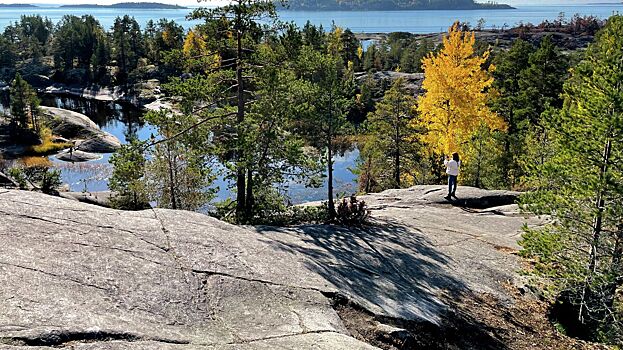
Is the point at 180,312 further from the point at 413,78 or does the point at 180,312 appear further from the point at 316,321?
the point at 413,78

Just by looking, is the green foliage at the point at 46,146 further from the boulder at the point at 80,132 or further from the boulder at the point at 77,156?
the boulder at the point at 77,156

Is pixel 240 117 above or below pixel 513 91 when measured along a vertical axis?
above

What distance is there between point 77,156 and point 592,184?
60.5 m

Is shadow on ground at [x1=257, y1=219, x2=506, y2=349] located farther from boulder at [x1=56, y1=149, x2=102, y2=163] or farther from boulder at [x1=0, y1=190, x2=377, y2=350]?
boulder at [x1=56, y1=149, x2=102, y2=163]

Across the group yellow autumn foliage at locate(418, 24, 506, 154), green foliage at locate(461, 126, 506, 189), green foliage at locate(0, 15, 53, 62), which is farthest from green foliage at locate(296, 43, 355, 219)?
green foliage at locate(0, 15, 53, 62)

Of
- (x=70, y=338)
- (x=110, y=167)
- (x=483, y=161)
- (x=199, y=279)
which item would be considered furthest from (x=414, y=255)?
(x=110, y=167)

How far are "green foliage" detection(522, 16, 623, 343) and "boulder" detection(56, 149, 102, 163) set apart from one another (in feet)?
190

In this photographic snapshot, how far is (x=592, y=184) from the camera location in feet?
36.7

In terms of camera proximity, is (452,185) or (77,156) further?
(77,156)

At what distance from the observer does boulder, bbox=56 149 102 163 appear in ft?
196

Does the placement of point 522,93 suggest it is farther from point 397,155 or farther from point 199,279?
point 199,279

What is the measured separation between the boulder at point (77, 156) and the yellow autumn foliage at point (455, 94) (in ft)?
147

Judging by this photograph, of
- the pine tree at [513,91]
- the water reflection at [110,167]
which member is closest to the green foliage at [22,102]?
the water reflection at [110,167]

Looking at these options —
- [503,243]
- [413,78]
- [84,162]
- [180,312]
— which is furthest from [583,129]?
[413,78]
